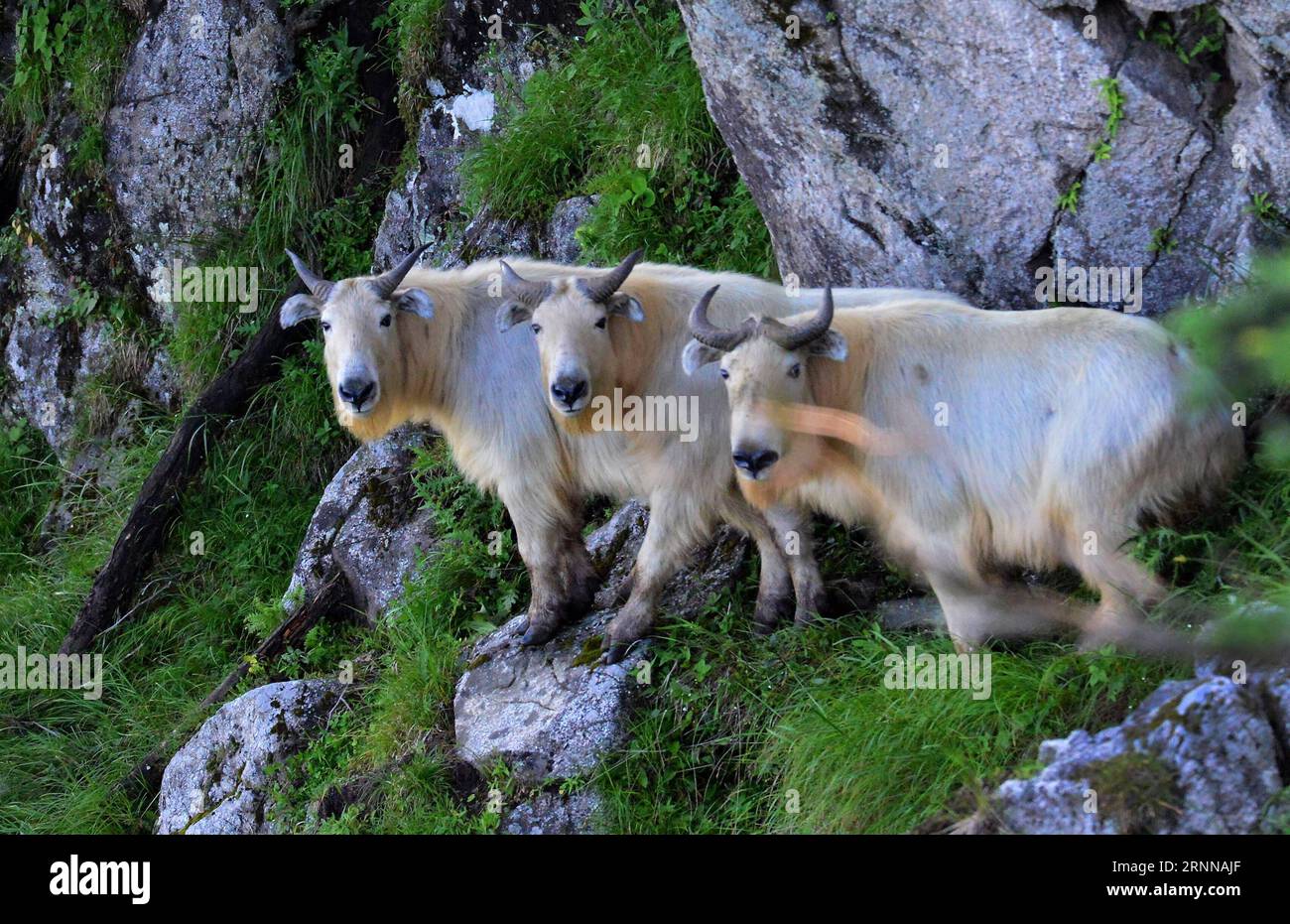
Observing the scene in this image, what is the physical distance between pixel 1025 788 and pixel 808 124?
350 cm

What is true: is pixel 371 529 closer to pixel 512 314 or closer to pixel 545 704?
pixel 545 704

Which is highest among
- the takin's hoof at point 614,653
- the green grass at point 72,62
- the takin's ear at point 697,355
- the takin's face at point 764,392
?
the green grass at point 72,62

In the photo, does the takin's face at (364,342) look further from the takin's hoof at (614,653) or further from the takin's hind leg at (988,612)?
the takin's hind leg at (988,612)

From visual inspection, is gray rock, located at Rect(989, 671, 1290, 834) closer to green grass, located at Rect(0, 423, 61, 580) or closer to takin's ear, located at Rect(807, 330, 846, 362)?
takin's ear, located at Rect(807, 330, 846, 362)

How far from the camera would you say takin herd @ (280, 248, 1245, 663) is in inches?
219

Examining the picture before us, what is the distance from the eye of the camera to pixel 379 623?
843cm

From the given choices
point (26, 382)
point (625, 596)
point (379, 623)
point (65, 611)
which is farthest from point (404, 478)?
point (26, 382)

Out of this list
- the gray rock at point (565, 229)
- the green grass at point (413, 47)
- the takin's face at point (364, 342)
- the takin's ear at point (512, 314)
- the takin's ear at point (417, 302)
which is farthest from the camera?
the green grass at point (413, 47)

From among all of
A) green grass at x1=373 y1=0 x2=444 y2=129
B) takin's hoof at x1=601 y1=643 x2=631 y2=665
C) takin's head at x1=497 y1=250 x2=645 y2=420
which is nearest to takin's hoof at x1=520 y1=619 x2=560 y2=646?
takin's hoof at x1=601 y1=643 x2=631 y2=665

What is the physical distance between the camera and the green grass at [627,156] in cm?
878

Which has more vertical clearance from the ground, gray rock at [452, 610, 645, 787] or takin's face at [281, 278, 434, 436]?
takin's face at [281, 278, 434, 436]

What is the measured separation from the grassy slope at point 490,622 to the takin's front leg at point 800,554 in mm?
234

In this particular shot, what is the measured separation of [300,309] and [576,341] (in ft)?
5.32

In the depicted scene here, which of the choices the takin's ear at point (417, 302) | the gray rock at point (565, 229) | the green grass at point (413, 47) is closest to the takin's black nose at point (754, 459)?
the takin's ear at point (417, 302)
